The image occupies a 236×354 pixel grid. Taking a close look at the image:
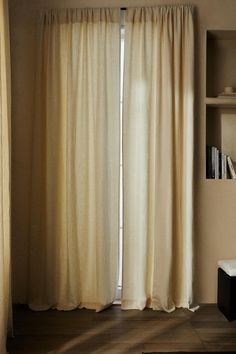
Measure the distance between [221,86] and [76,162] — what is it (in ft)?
4.77

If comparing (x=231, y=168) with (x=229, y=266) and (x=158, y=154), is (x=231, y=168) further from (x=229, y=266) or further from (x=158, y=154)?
(x=229, y=266)

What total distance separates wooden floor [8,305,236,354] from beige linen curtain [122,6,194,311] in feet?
0.56

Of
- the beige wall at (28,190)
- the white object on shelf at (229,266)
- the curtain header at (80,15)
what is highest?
the curtain header at (80,15)

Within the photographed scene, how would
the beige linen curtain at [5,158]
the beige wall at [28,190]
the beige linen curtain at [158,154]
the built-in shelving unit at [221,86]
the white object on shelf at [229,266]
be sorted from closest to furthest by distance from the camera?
the beige linen curtain at [5,158]
the white object on shelf at [229,266]
the beige linen curtain at [158,154]
the beige wall at [28,190]
the built-in shelving unit at [221,86]

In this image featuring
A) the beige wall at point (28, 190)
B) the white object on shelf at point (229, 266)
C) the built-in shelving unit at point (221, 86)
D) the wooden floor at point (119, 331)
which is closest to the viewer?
the wooden floor at point (119, 331)

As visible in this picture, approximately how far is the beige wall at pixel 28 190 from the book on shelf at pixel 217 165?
0.21 feet

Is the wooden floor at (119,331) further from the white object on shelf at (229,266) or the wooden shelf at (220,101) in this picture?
the wooden shelf at (220,101)

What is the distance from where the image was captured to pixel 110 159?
2.82m

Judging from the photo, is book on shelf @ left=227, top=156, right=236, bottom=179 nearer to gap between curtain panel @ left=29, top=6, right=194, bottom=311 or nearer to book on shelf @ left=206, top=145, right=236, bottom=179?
book on shelf @ left=206, top=145, right=236, bottom=179

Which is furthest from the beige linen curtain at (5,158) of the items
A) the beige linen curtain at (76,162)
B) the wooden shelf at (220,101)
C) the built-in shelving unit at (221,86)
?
the built-in shelving unit at (221,86)

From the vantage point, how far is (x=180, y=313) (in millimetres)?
2750

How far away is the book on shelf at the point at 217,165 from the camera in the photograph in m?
2.90

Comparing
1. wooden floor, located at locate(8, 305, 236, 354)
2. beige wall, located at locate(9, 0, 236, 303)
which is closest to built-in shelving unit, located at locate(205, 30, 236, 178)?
beige wall, located at locate(9, 0, 236, 303)

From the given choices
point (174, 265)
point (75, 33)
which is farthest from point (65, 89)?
point (174, 265)
